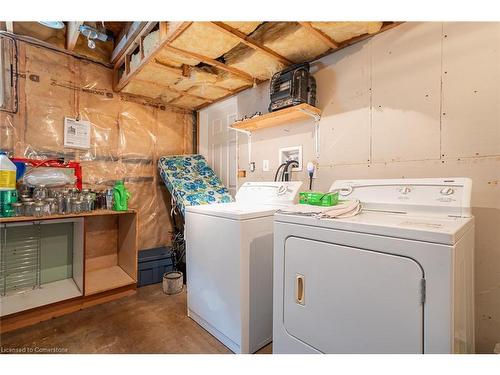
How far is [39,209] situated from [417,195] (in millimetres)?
2876

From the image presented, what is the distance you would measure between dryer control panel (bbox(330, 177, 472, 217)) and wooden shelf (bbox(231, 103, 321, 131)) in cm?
76

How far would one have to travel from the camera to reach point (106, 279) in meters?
2.43

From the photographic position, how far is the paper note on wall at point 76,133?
2.46m

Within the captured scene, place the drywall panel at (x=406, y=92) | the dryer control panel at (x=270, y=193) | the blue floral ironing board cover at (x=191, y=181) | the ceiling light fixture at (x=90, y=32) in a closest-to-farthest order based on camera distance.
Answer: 1. the drywall panel at (x=406, y=92)
2. the dryer control panel at (x=270, y=193)
3. the ceiling light fixture at (x=90, y=32)
4. the blue floral ironing board cover at (x=191, y=181)

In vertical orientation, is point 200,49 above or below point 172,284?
above

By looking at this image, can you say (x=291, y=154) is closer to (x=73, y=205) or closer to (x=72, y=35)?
(x=73, y=205)

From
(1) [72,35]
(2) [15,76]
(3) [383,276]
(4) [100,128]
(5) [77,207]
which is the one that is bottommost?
(3) [383,276]

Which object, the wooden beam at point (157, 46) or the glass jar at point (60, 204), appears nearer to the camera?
the wooden beam at point (157, 46)

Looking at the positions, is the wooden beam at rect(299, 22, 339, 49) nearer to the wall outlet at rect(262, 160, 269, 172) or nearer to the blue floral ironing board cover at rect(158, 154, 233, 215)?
the wall outlet at rect(262, 160, 269, 172)

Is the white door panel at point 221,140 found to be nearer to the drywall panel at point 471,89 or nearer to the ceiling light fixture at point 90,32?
the ceiling light fixture at point 90,32

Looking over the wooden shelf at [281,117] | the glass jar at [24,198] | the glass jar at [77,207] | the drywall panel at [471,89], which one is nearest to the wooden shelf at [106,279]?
the glass jar at [77,207]

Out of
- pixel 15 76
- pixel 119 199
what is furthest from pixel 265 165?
pixel 15 76

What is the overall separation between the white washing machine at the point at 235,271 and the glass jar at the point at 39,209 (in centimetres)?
133

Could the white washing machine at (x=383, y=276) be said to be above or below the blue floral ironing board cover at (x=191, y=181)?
below
